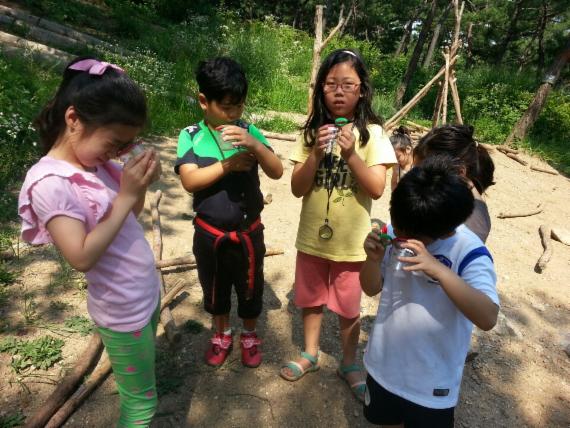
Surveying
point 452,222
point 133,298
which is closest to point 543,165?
point 452,222

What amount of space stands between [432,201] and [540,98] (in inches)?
405

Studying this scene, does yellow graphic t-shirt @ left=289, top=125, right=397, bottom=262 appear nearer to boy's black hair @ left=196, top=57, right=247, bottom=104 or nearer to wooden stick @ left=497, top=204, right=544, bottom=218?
boy's black hair @ left=196, top=57, right=247, bottom=104

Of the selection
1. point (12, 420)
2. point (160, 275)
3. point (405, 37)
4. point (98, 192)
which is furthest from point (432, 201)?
point (405, 37)

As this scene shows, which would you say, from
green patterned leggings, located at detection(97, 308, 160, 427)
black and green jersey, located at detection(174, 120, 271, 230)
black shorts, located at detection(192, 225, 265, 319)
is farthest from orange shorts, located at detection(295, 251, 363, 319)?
green patterned leggings, located at detection(97, 308, 160, 427)

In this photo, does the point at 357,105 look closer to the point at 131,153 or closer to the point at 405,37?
the point at 131,153

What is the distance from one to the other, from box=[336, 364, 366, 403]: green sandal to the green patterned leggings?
4.21 ft

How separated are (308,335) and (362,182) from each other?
3.70 ft

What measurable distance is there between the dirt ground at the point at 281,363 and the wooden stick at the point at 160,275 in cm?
9

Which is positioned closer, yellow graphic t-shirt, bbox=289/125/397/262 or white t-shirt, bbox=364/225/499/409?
white t-shirt, bbox=364/225/499/409

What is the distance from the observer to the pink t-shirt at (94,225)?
1202 mm

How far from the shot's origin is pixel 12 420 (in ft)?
6.85

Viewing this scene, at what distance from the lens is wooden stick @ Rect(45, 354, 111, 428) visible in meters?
2.07

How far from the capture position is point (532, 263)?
4.67m

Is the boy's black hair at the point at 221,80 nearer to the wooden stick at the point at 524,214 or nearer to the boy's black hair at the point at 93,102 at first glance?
the boy's black hair at the point at 93,102
